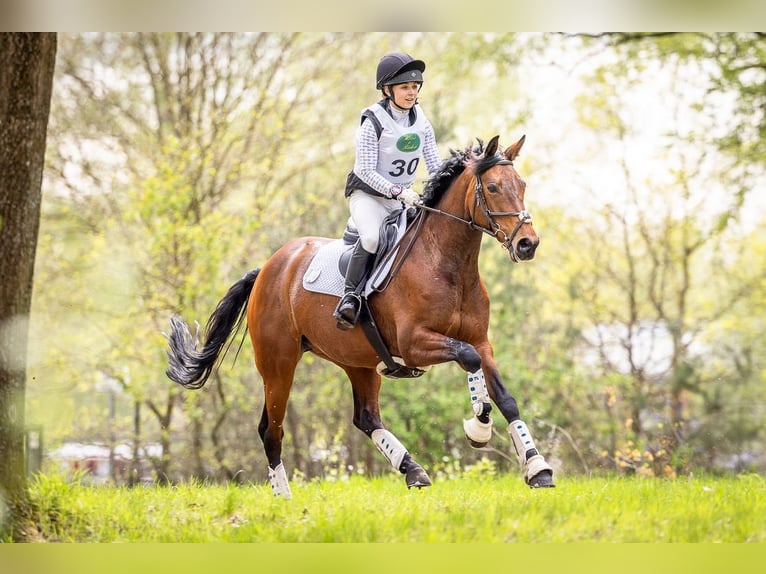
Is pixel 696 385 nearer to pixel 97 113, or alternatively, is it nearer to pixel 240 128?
pixel 240 128

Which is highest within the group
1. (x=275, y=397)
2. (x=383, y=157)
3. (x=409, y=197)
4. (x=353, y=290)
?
(x=383, y=157)

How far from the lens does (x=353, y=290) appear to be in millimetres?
5133

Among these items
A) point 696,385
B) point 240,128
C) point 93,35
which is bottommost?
point 696,385

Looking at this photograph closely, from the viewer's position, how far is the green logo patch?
5.17 metres

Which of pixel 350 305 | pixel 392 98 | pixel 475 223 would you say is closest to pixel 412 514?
pixel 350 305

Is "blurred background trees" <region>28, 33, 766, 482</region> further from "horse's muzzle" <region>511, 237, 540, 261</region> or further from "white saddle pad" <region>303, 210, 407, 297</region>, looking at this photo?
"horse's muzzle" <region>511, 237, 540, 261</region>

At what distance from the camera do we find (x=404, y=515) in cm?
476

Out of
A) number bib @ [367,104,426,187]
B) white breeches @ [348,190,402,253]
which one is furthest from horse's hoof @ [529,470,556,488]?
number bib @ [367,104,426,187]

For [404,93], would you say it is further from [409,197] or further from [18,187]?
[18,187]

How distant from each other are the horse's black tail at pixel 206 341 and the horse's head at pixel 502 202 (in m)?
2.07

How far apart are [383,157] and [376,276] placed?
716 millimetres

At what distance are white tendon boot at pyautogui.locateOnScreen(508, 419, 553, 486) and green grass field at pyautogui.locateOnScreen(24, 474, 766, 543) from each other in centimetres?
29

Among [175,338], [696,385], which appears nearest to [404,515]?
[175,338]
